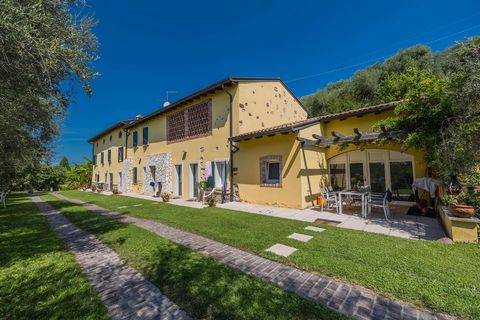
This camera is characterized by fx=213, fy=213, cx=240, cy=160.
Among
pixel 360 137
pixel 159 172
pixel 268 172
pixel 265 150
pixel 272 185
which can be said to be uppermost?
pixel 360 137

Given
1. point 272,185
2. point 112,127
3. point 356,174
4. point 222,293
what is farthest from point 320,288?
point 112,127

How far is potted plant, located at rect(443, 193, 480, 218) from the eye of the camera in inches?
186

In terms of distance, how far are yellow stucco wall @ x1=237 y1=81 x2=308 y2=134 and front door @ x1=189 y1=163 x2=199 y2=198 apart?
176 inches

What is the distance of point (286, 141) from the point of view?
9617 millimetres

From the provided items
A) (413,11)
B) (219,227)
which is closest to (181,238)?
(219,227)

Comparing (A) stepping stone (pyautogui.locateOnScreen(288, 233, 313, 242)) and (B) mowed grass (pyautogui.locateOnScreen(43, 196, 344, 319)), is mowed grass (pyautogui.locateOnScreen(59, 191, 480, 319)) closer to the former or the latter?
(A) stepping stone (pyautogui.locateOnScreen(288, 233, 313, 242))

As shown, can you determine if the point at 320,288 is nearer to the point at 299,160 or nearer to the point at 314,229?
the point at 314,229

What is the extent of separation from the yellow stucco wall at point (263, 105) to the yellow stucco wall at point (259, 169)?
1.33 meters

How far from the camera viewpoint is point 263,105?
41.0 ft

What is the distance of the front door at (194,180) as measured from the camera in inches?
538

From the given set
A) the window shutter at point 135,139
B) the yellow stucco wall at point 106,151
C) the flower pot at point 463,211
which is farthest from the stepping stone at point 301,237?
the yellow stucco wall at point 106,151

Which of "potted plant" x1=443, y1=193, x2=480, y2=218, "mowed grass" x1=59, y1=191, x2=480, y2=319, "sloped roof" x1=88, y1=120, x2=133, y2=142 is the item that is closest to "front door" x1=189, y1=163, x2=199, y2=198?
"mowed grass" x1=59, y1=191, x2=480, y2=319

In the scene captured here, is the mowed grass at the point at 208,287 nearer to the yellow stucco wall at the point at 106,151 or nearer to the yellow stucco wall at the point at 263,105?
the yellow stucco wall at the point at 263,105

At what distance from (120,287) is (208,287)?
1322mm
